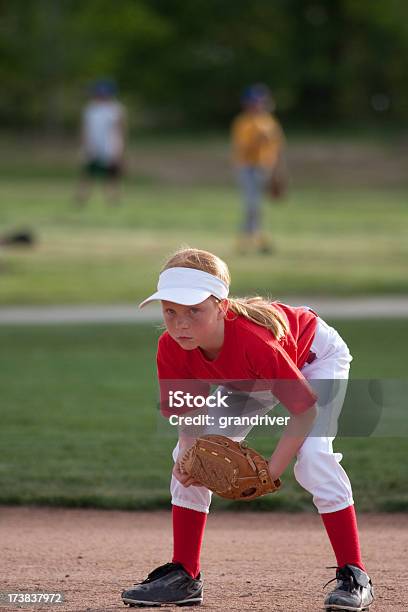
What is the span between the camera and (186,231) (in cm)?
2348

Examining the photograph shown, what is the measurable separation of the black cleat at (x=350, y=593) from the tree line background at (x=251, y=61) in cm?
4554

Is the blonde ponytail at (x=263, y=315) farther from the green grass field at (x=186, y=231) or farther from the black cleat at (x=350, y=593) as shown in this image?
the green grass field at (x=186, y=231)

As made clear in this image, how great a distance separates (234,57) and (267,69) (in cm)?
164

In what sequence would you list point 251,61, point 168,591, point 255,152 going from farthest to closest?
point 251,61
point 255,152
point 168,591

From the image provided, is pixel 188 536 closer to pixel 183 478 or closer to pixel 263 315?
pixel 183 478

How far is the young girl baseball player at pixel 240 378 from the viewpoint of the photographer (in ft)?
14.7

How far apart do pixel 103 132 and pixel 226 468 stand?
67.1 ft

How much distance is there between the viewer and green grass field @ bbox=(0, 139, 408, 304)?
15.8 meters

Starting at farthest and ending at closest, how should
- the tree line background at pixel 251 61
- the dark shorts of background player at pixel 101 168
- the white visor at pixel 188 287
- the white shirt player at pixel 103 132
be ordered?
the tree line background at pixel 251 61 < the dark shorts of background player at pixel 101 168 < the white shirt player at pixel 103 132 < the white visor at pixel 188 287

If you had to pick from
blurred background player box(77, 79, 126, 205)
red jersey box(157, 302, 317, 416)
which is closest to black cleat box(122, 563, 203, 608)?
red jersey box(157, 302, 317, 416)

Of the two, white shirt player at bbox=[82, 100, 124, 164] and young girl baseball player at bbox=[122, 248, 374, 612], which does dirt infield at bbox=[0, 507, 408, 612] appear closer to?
young girl baseball player at bbox=[122, 248, 374, 612]

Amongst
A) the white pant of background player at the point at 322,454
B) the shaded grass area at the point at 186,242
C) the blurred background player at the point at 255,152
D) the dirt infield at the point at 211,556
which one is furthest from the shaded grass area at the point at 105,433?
the blurred background player at the point at 255,152

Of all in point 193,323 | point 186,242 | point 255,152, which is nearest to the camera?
point 193,323

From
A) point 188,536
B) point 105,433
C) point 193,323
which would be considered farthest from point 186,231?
point 193,323
